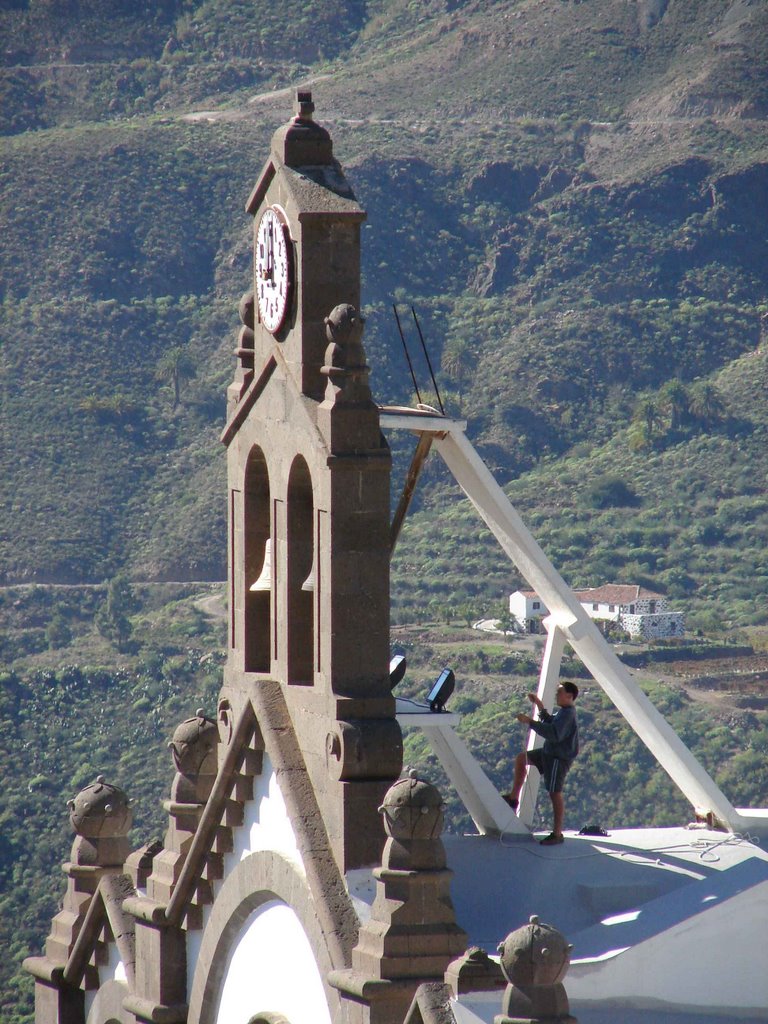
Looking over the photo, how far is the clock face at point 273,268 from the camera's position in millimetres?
17641

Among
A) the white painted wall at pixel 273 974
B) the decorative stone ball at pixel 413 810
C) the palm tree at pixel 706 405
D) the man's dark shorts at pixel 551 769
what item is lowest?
the palm tree at pixel 706 405

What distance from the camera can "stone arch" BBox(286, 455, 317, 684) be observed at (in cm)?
1784

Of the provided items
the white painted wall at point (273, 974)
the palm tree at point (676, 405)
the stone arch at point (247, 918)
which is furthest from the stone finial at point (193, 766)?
the palm tree at point (676, 405)

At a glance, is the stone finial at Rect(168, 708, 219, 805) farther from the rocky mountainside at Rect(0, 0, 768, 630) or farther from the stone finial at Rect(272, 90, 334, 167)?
the rocky mountainside at Rect(0, 0, 768, 630)

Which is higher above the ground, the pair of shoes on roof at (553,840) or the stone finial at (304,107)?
the stone finial at (304,107)

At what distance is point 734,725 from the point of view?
83.5m

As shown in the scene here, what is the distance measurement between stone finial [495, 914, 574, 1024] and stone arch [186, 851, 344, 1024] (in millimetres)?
2420

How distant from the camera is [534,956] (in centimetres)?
1361

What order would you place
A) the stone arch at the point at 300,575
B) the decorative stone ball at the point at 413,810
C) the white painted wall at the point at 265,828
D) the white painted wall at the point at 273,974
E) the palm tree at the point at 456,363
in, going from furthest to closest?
the palm tree at the point at 456,363, the stone arch at the point at 300,575, the white painted wall at the point at 265,828, the white painted wall at the point at 273,974, the decorative stone ball at the point at 413,810

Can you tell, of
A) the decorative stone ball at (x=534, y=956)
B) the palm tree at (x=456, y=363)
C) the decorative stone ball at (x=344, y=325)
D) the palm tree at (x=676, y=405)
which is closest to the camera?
the decorative stone ball at (x=534, y=956)

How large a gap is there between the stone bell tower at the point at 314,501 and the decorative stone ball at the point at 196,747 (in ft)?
1.10

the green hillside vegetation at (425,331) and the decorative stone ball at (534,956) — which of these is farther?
the green hillside vegetation at (425,331)

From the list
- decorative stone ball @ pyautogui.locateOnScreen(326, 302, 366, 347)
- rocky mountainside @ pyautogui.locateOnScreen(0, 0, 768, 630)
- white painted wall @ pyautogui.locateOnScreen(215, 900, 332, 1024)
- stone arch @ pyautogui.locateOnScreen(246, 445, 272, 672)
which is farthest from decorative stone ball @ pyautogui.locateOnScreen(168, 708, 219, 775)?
rocky mountainside @ pyautogui.locateOnScreen(0, 0, 768, 630)

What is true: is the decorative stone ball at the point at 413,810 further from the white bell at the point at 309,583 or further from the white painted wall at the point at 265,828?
the white bell at the point at 309,583
